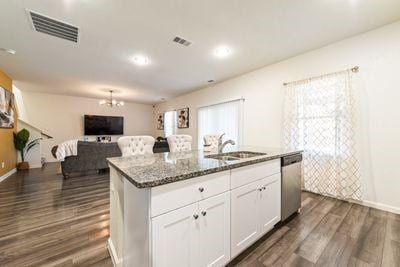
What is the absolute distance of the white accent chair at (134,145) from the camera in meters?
2.21

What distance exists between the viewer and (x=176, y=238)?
1032 mm

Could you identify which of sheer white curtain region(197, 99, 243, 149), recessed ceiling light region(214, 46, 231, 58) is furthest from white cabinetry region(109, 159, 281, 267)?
sheer white curtain region(197, 99, 243, 149)

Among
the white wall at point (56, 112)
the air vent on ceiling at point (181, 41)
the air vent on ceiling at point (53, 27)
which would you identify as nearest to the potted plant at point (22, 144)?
the white wall at point (56, 112)

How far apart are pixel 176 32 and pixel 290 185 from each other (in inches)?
101

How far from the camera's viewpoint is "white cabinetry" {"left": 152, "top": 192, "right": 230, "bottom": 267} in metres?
0.97

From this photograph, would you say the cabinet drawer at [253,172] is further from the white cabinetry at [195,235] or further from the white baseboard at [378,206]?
the white baseboard at [378,206]

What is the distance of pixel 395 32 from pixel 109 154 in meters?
5.82

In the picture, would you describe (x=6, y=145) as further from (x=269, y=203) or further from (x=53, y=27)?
(x=269, y=203)

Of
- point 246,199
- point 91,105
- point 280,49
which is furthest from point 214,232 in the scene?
point 91,105

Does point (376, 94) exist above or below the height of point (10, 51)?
below

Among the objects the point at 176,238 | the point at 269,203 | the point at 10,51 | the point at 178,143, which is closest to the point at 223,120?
the point at 178,143

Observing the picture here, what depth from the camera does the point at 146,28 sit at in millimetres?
2402

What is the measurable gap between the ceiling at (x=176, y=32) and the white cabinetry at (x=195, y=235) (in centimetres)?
213

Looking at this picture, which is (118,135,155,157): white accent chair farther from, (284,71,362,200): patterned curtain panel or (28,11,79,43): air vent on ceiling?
(284,71,362,200): patterned curtain panel
